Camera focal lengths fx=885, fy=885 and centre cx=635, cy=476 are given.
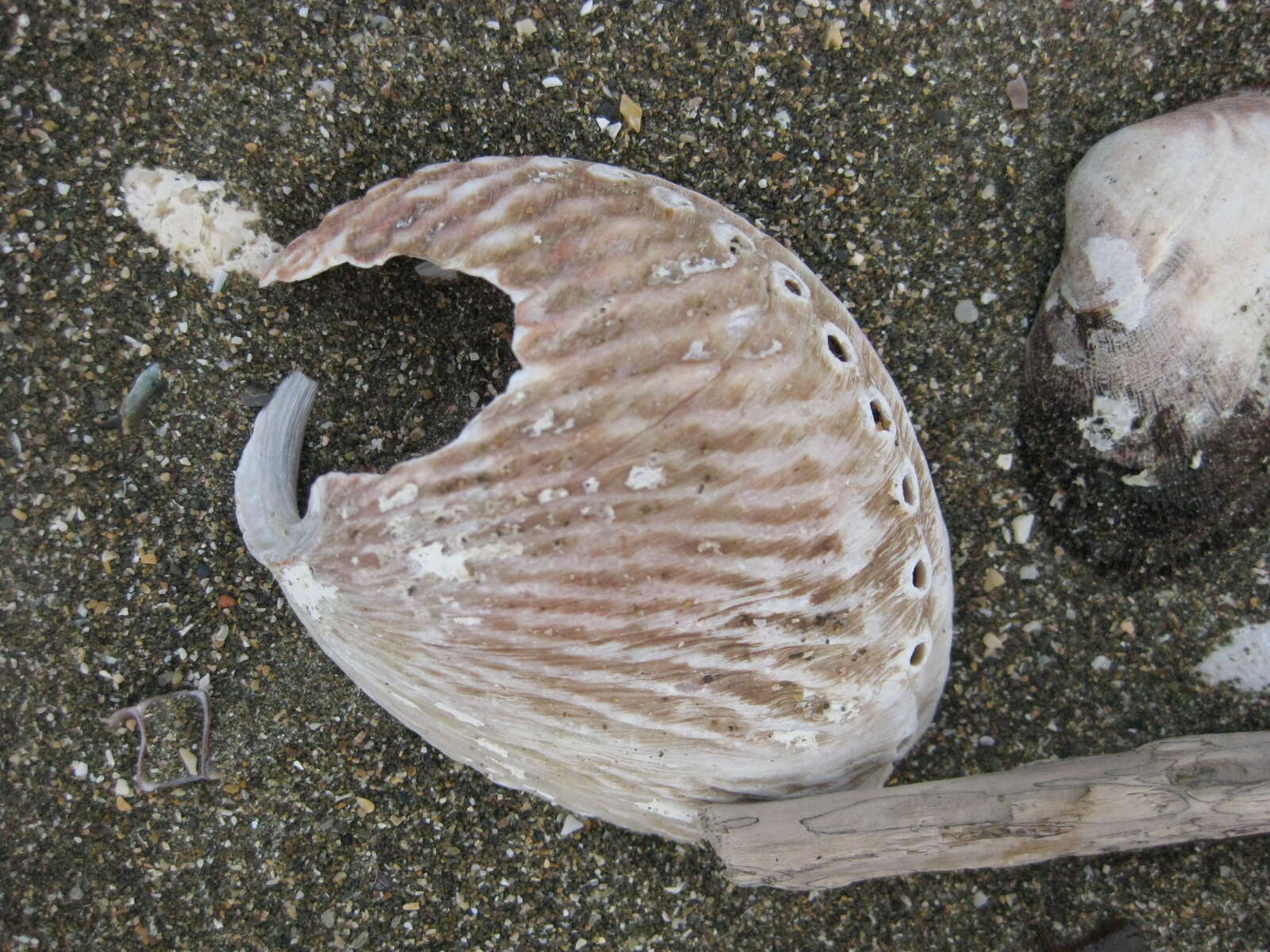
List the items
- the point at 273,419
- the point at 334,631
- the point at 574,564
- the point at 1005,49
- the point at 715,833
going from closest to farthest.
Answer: the point at 574,564 < the point at 334,631 < the point at 715,833 < the point at 273,419 < the point at 1005,49

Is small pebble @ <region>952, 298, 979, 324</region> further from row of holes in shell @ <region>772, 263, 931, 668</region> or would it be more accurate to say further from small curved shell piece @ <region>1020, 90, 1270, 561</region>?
row of holes in shell @ <region>772, 263, 931, 668</region>

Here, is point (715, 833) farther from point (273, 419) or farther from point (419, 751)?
point (273, 419)

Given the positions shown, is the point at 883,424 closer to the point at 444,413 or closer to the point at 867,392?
the point at 867,392

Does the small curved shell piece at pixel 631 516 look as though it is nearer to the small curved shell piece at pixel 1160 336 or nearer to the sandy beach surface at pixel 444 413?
the sandy beach surface at pixel 444 413

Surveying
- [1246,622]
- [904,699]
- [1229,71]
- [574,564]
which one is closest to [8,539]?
[574,564]

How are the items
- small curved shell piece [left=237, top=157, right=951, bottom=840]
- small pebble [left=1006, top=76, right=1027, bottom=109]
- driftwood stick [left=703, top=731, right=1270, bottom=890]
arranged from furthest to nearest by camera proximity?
small pebble [left=1006, top=76, right=1027, bottom=109]
driftwood stick [left=703, top=731, right=1270, bottom=890]
small curved shell piece [left=237, top=157, right=951, bottom=840]

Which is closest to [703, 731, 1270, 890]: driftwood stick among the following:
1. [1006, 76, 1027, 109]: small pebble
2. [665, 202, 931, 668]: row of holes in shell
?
[665, 202, 931, 668]: row of holes in shell
